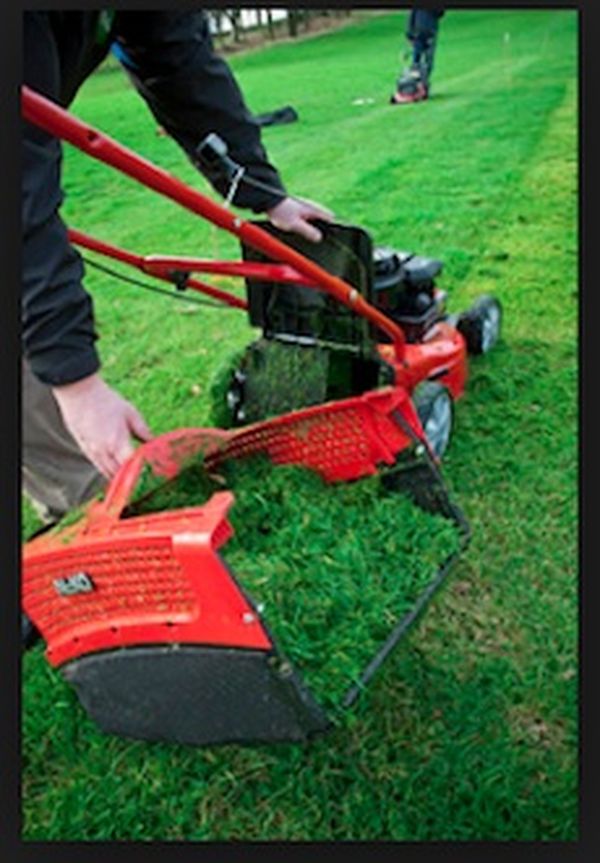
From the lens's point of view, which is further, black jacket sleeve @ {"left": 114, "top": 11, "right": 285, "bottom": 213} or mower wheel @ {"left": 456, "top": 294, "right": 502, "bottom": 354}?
mower wheel @ {"left": 456, "top": 294, "right": 502, "bottom": 354}

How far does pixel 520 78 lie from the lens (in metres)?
2.31

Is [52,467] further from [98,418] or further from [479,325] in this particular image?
[479,325]

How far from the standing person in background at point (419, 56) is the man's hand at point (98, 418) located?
679 mm

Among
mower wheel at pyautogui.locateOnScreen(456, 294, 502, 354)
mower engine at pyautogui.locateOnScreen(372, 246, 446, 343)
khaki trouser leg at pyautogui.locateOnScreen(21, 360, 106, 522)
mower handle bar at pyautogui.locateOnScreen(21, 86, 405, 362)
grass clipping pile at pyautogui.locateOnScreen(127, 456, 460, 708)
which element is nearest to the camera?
mower handle bar at pyautogui.locateOnScreen(21, 86, 405, 362)

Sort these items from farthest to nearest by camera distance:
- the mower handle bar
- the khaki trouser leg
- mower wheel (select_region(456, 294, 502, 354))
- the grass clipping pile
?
mower wheel (select_region(456, 294, 502, 354)) < the khaki trouser leg < the grass clipping pile < the mower handle bar

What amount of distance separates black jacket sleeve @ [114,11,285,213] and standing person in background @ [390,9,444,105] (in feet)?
0.94

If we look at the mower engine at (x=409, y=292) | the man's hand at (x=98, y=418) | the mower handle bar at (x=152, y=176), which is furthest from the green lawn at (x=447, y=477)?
the man's hand at (x=98, y=418)

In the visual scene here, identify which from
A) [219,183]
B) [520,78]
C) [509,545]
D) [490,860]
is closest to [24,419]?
[219,183]

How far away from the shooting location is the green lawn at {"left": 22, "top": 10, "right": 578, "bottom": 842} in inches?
48.1

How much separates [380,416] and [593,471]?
30 cm

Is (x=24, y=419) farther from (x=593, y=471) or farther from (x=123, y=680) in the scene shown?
(x=593, y=471)

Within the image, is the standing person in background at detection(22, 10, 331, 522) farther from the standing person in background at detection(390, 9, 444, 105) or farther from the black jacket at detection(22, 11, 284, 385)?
the standing person in background at detection(390, 9, 444, 105)

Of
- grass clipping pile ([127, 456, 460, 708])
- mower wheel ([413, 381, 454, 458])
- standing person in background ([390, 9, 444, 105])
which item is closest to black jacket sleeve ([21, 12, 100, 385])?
grass clipping pile ([127, 456, 460, 708])

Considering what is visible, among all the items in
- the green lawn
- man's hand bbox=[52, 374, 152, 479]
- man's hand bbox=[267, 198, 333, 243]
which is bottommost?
the green lawn
